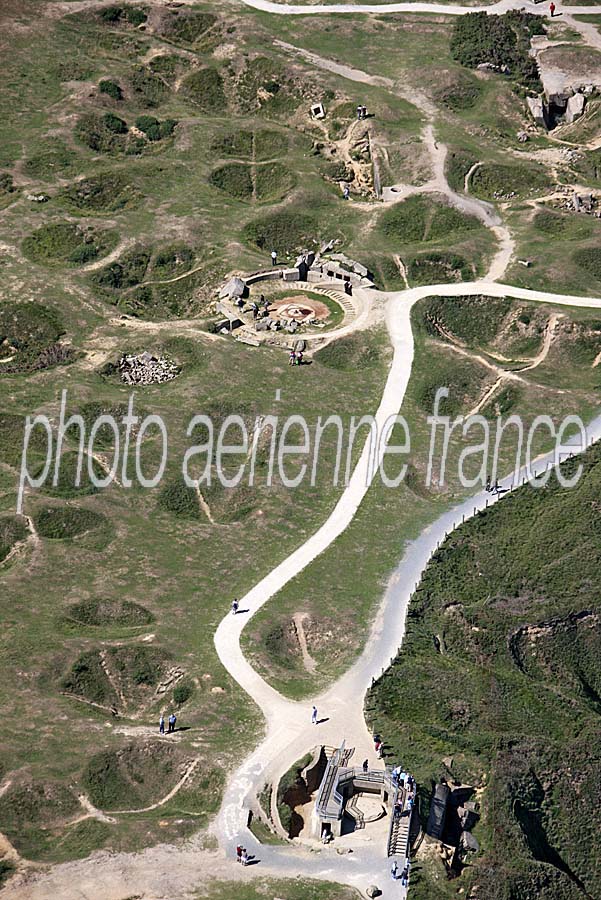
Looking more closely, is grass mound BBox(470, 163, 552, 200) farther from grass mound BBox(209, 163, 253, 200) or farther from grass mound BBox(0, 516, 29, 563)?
grass mound BBox(0, 516, 29, 563)

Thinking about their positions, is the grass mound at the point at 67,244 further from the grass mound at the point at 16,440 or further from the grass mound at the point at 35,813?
the grass mound at the point at 35,813

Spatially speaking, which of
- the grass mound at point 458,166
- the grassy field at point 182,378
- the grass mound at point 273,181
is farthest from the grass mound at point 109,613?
the grass mound at point 458,166

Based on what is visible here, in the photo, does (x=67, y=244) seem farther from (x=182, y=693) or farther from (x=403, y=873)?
(x=403, y=873)

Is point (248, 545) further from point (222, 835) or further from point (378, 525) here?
point (222, 835)

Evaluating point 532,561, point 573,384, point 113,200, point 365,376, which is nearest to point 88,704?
point 532,561

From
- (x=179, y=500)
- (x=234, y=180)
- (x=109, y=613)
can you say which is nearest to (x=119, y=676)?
(x=109, y=613)

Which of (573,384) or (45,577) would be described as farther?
(573,384)
